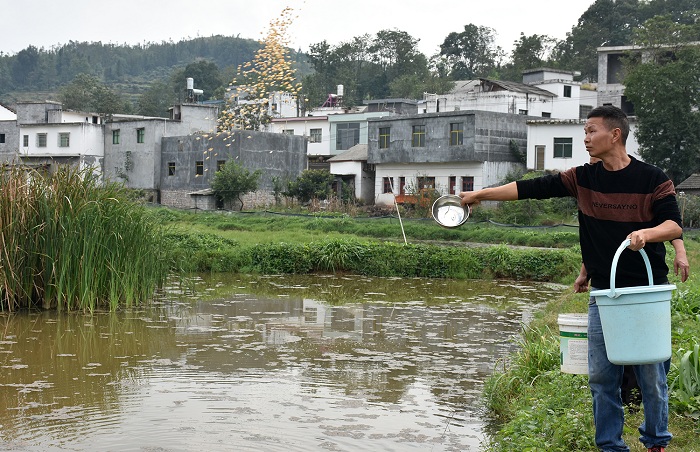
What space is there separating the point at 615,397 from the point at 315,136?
181ft

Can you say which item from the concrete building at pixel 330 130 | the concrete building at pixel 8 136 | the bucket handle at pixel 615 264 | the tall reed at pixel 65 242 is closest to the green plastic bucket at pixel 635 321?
the bucket handle at pixel 615 264

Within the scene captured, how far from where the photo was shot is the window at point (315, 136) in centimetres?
5956

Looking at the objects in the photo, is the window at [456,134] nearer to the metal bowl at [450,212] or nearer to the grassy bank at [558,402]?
the grassy bank at [558,402]

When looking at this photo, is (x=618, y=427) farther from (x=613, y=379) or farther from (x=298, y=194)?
(x=298, y=194)

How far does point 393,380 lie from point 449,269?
1223 centimetres

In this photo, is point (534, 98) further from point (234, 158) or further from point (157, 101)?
point (157, 101)

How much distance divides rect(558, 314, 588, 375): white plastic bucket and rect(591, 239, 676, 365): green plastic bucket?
668 mm

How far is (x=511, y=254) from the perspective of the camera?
22.0 m

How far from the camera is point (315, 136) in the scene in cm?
5975

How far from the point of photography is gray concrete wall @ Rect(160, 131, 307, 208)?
4756cm

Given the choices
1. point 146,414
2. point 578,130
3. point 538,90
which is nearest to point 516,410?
point 146,414

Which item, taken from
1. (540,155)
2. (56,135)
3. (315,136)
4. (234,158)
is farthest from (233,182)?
(56,135)

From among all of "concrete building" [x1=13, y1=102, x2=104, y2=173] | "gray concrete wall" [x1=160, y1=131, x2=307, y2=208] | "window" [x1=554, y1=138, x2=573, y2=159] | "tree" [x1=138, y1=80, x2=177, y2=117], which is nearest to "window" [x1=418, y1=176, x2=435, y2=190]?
"window" [x1=554, y1=138, x2=573, y2=159]

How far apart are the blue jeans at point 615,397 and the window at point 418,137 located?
4213 cm
